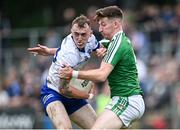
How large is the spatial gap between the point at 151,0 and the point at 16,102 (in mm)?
6157

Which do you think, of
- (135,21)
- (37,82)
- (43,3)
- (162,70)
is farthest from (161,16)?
(43,3)

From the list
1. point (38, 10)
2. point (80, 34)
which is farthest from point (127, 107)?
point (38, 10)

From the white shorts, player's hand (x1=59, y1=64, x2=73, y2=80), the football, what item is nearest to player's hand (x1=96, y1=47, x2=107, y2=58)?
the football

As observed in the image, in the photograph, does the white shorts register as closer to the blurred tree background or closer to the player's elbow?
the player's elbow

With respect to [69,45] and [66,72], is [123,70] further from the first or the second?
[69,45]

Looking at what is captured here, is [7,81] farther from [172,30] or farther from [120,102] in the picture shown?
[120,102]

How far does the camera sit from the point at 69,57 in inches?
477

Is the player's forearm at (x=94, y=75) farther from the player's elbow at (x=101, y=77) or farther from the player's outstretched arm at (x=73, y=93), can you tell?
the player's outstretched arm at (x=73, y=93)

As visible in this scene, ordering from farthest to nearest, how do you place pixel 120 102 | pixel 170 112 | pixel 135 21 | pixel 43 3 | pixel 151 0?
pixel 43 3 → pixel 151 0 → pixel 135 21 → pixel 170 112 → pixel 120 102

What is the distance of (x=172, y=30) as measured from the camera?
68.3ft

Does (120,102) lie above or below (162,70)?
above

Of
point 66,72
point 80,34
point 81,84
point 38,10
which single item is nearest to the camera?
point 66,72

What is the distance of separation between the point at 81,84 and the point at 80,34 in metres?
0.85

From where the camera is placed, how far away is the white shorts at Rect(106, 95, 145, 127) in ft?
37.8
